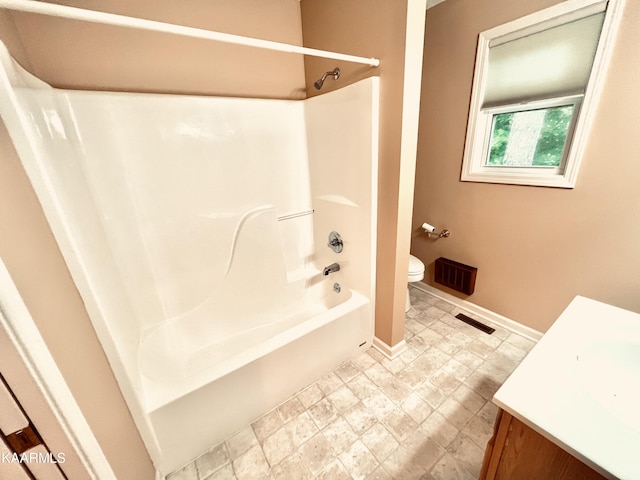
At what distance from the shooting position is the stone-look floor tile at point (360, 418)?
1.25 metres

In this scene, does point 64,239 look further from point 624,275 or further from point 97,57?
point 624,275

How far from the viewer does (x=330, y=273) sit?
1.87 meters

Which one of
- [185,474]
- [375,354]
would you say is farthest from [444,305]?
Result: [185,474]

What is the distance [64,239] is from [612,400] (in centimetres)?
164

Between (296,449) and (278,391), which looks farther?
(278,391)

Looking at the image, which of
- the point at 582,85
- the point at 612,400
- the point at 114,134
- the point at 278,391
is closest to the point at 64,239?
Result: the point at 114,134

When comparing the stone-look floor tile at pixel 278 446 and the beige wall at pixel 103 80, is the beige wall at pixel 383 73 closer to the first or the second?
the beige wall at pixel 103 80

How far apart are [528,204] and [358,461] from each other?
5.87 ft

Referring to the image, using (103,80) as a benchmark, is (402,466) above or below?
below

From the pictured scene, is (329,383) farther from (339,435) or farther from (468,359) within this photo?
(468,359)

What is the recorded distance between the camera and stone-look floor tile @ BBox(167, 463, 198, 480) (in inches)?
43.5

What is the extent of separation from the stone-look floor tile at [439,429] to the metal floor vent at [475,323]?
2.95 feet

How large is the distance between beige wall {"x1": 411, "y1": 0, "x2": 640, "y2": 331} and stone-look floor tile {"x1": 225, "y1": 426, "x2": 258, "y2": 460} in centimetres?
190

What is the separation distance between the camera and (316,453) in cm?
115
